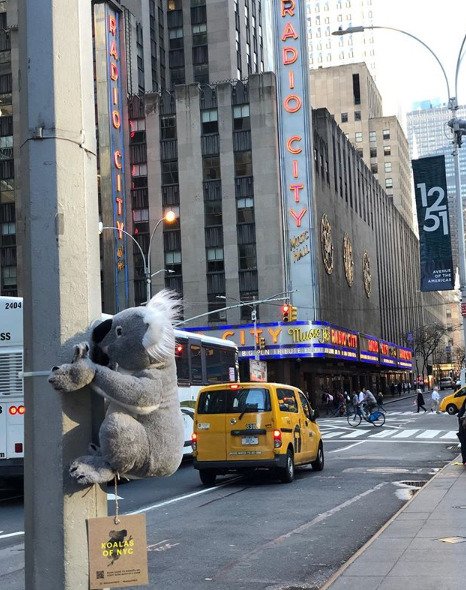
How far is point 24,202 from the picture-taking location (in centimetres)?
315

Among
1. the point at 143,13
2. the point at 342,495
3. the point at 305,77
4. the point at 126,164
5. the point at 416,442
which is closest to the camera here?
the point at 342,495

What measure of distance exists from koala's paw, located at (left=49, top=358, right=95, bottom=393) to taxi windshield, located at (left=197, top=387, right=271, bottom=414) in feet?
48.4

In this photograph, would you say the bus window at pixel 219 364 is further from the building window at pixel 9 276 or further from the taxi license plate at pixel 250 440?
the building window at pixel 9 276

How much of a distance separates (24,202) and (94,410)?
0.83 metres

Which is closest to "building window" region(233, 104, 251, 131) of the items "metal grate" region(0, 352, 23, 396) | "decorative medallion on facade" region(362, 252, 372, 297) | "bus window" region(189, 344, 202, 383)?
"decorative medallion on facade" region(362, 252, 372, 297)

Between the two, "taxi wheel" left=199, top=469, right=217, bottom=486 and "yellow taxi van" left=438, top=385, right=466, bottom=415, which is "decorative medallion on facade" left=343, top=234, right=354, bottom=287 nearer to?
"yellow taxi van" left=438, top=385, right=466, bottom=415

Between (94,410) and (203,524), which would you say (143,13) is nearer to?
(203,524)

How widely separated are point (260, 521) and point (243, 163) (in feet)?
185

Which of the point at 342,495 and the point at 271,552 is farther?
the point at 342,495

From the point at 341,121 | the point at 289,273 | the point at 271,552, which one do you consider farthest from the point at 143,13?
the point at 271,552

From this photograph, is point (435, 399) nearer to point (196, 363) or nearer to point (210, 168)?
point (210, 168)

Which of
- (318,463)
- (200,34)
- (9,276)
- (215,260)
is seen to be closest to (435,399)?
(215,260)

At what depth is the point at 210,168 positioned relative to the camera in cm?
6806

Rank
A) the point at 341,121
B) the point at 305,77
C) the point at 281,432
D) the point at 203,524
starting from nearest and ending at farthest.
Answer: the point at 203,524 → the point at 281,432 → the point at 305,77 → the point at 341,121
